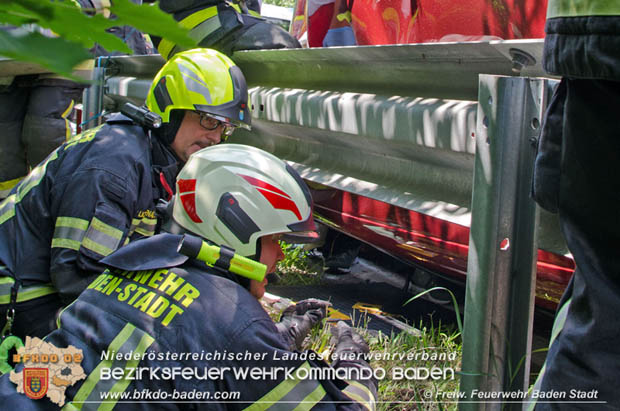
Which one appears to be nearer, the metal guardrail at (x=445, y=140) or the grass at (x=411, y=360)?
the metal guardrail at (x=445, y=140)

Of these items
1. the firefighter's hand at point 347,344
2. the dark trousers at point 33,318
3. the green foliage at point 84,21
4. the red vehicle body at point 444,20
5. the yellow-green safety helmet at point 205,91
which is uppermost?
the green foliage at point 84,21

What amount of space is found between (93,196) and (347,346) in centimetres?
130

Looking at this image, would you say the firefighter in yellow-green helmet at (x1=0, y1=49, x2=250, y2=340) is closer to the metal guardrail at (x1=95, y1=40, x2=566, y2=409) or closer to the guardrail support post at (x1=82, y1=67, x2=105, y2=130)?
the metal guardrail at (x1=95, y1=40, x2=566, y2=409)

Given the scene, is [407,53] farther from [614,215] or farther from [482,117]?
[614,215]

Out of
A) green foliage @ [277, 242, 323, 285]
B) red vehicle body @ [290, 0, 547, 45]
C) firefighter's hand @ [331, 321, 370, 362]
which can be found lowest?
green foliage @ [277, 242, 323, 285]

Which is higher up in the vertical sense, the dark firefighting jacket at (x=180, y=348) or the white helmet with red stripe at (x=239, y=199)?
the white helmet with red stripe at (x=239, y=199)

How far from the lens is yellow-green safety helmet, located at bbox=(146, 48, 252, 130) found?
349 cm

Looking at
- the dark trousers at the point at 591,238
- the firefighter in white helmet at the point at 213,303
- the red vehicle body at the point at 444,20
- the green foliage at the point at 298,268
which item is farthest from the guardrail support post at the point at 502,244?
the green foliage at the point at 298,268

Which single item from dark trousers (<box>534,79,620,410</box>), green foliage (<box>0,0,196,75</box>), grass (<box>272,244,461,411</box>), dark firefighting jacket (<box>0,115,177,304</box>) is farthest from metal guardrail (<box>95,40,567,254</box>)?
green foliage (<box>0,0,196,75</box>)

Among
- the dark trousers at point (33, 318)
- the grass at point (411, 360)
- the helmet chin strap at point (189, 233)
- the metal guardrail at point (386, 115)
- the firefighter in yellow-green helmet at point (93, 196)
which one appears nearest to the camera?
the helmet chin strap at point (189, 233)

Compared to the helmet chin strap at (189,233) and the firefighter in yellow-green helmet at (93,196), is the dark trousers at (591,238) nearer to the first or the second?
the helmet chin strap at (189,233)

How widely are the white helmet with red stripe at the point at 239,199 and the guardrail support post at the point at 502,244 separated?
24.6 inches

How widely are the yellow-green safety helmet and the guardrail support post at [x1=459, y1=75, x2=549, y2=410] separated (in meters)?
1.92

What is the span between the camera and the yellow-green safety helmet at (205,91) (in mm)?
3486
